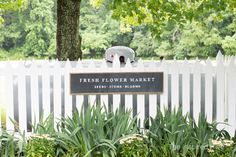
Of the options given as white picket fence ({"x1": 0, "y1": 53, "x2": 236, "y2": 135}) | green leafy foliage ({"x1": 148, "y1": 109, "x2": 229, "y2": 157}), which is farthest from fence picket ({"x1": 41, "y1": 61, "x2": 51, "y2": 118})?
green leafy foliage ({"x1": 148, "y1": 109, "x2": 229, "y2": 157})

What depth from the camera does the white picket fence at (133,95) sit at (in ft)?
25.0

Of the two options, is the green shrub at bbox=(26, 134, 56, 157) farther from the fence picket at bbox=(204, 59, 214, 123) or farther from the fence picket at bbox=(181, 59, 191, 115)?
the fence picket at bbox=(204, 59, 214, 123)

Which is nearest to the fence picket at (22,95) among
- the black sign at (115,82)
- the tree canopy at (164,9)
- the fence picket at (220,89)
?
the black sign at (115,82)

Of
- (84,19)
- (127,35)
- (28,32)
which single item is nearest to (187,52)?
(127,35)

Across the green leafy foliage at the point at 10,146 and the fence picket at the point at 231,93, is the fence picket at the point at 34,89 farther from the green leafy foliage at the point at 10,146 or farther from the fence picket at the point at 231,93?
the fence picket at the point at 231,93

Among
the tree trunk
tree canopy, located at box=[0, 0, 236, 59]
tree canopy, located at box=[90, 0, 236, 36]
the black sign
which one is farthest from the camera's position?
tree canopy, located at box=[0, 0, 236, 59]

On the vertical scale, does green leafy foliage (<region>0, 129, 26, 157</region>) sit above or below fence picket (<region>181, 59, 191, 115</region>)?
below

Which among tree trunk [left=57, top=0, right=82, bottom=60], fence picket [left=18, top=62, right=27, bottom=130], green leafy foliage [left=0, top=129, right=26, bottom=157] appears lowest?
green leafy foliage [left=0, top=129, right=26, bottom=157]

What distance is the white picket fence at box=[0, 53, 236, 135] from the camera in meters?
7.62

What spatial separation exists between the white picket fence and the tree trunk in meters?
2.26

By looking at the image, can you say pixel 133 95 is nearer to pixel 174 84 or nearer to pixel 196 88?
pixel 174 84

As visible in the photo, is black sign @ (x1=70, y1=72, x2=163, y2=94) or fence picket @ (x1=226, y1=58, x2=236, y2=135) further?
fence picket @ (x1=226, y1=58, x2=236, y2=135)

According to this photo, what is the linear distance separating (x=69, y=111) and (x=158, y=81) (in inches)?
61.1

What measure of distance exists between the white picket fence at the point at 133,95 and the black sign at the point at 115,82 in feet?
0.29
